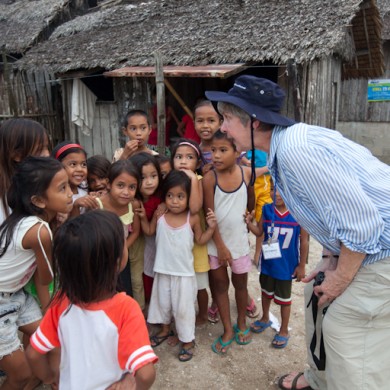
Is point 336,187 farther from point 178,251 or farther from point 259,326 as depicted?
point 259,326

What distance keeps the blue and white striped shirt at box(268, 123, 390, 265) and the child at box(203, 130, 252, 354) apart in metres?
0.95

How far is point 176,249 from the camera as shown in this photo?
2662 mm

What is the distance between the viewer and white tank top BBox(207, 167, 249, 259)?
2.74 m

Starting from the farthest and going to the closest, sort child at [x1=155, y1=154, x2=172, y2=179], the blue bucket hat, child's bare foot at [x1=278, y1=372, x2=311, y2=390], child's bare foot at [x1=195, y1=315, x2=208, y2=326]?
child's bare foot at [x1=195, y1=315, x2=208, y2=326] < child at [x1=155, y1=154, x2=172, y2=179] < child's bare foot at [x1=278, y1=372, x2=311, y2=390] < the blue bucket hat

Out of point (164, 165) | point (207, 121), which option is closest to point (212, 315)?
point (164, 165)

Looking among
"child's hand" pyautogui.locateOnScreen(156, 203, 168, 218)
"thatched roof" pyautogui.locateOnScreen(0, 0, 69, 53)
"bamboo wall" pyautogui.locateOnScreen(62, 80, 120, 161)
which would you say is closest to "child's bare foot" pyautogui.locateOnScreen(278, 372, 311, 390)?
"child's hand" pyautogui.locateOnScreen(156, 203, 168, 218)

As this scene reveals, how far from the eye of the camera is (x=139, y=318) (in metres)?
1.38

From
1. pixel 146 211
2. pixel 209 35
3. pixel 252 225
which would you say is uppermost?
pixel 209 35

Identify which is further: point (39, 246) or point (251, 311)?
point (251, 311)

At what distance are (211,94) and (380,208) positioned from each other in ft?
3.35

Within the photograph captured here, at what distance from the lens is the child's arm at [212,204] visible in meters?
2.73

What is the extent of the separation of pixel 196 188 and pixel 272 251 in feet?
2.36

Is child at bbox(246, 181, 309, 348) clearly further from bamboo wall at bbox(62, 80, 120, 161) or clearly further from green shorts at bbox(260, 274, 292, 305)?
bamboo wall at bbox(62, 80, 120, 161)

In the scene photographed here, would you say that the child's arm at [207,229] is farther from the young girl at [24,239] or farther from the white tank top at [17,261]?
the white tank top at [17,261]
